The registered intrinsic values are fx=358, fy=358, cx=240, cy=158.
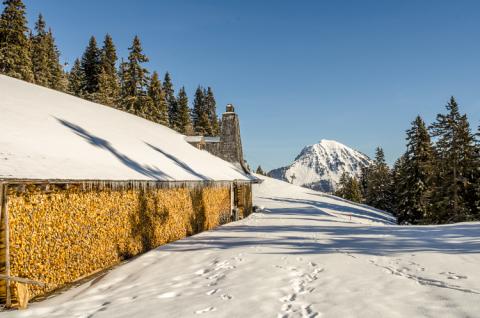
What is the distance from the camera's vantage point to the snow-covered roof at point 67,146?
8.62 metres

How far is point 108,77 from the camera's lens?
59.8 metres

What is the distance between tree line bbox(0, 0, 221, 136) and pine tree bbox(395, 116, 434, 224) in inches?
1420

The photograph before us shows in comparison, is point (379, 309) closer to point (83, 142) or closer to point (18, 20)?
point (83, 142)

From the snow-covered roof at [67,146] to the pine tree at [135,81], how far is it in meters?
32.9

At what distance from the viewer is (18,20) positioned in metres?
38.3

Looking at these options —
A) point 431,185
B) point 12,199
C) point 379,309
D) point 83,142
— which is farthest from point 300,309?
point 431,185

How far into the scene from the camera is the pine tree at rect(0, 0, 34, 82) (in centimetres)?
3712

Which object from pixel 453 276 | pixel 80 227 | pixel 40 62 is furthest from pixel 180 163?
pixel 40 62

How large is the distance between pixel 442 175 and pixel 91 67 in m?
54.7

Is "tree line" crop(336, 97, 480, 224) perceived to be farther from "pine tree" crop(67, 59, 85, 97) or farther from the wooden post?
"pine tree" crop(67, 59, 85, 97)

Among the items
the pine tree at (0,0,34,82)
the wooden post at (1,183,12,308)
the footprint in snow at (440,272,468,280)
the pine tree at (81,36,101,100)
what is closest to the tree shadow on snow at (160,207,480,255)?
the footprint in snow at (440,272,468,280)

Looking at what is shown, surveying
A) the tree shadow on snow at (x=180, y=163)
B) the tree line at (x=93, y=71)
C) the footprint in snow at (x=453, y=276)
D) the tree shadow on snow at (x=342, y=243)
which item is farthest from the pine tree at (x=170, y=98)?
the footprint in snow at (x=453, y=276)

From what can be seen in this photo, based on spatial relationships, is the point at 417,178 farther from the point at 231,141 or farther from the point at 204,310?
the point at 204,310

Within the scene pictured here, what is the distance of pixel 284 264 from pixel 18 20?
42.0 metres
